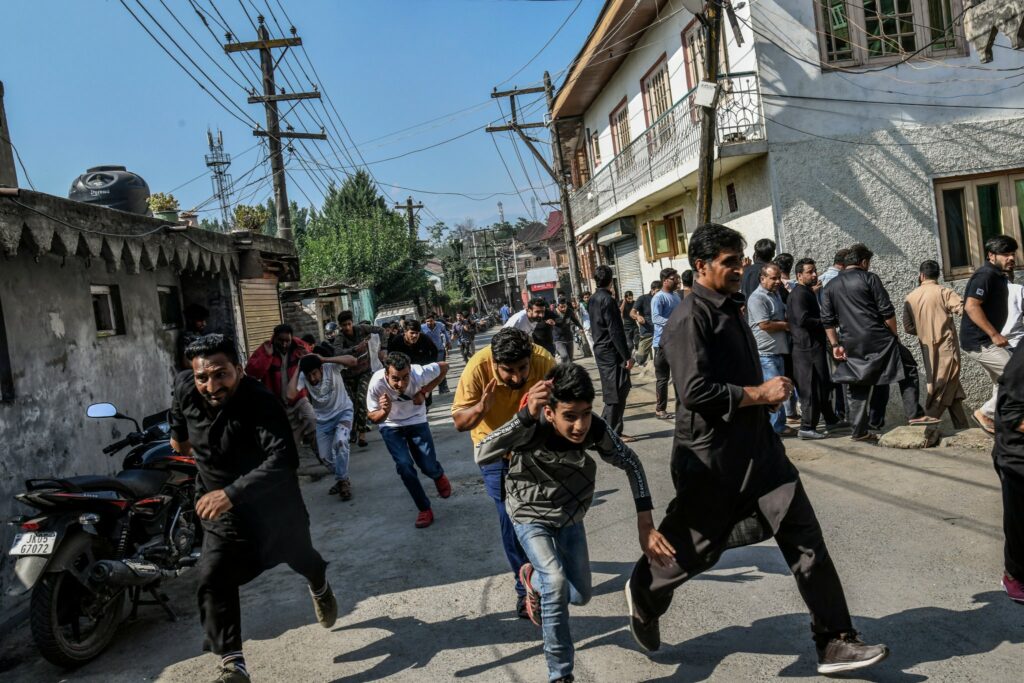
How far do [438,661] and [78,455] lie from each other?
4.55 meters

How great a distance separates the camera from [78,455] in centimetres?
689

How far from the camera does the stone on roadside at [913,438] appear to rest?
7.12m

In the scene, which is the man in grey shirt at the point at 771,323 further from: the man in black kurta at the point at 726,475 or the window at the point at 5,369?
the window at the point at 5,369

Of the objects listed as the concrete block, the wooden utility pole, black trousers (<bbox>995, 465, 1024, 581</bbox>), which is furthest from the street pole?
black trousers (<bbox>995, 465, 1024, 581</bbox>)

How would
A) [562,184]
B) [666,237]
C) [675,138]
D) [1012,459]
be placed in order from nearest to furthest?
[1012,459], [675,138], [666,237], [562,184]

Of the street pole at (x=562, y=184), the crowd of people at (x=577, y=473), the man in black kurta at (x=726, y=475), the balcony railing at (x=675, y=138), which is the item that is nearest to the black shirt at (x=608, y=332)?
the crowd of people at (x=577, y=473)

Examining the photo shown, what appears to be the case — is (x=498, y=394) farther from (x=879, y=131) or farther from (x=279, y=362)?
(x=879, y=131)

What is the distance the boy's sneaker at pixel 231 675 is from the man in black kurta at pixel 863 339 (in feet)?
19.4

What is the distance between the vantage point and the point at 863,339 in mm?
7391

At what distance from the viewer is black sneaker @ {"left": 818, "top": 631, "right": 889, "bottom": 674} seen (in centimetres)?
315

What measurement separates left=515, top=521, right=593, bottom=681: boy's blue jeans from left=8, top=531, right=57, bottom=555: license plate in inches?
102

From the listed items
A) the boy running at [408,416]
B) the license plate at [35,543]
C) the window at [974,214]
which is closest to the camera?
the license plate at [35,543]

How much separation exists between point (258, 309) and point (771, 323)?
9517 mm

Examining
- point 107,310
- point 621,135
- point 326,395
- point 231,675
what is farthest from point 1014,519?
point 621,135
